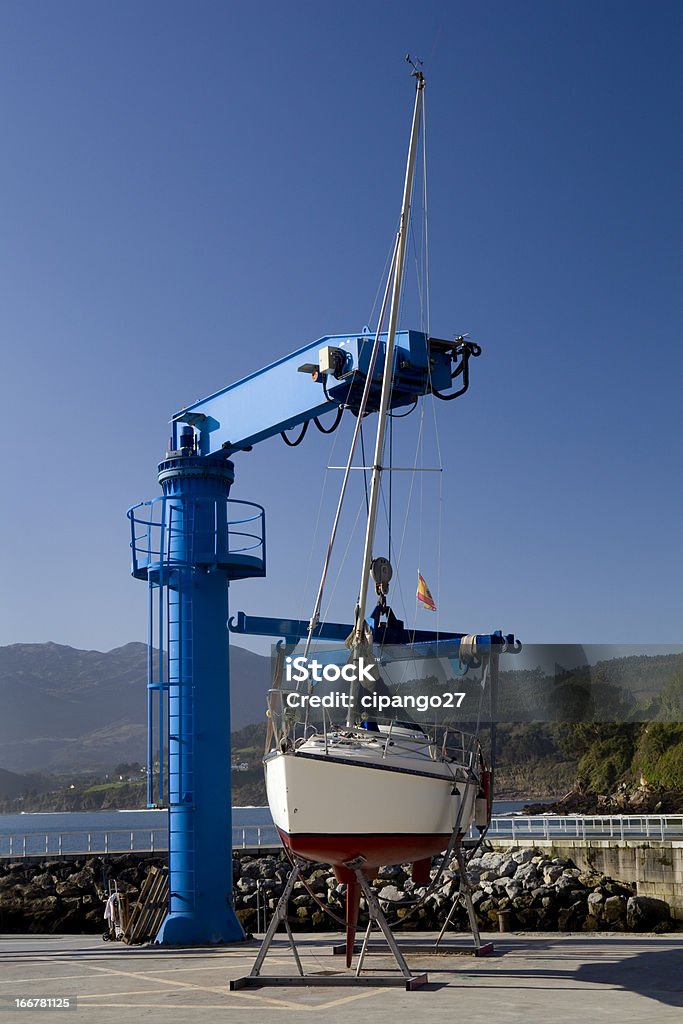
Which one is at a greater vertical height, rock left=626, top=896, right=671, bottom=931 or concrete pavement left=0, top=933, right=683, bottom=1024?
concrete pavement left=0, top=933, right=683, bottom=1024

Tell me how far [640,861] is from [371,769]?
15.4m

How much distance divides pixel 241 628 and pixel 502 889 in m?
11.2

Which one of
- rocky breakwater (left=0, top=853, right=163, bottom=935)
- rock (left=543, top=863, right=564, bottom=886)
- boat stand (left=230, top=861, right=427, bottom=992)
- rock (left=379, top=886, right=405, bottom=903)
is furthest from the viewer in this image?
rocky breakwater (left=0, top=853, right=163, bottom=935)

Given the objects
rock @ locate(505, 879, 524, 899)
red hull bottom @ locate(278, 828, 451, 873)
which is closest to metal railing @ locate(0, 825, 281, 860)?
red hull bottom @ locate(278, 828, 451, 873)

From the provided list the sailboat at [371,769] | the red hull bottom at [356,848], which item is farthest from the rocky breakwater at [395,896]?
the red hull bottom at [356,848]

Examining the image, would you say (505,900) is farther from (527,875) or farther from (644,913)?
(644,913)

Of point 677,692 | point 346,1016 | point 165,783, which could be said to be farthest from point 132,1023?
point 677,692

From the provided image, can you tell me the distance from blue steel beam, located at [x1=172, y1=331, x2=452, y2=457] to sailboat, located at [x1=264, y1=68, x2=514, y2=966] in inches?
12.8

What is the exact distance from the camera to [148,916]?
20375 millimetres

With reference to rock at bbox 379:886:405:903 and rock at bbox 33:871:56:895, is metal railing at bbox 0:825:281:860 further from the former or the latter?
rock at bbox 379:886:405:903

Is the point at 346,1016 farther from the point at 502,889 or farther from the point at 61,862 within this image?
the point at 61,862

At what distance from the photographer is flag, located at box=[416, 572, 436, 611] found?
20.6m

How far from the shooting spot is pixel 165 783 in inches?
800

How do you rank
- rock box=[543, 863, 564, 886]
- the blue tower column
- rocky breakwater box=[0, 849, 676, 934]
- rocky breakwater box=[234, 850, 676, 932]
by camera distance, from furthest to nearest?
rock box=[543, 863, 564, 886], rocky breakwater box=[0, 849, 676, 934], rocky breakwater box=[234, 850, 676, 932], the blue tower column
